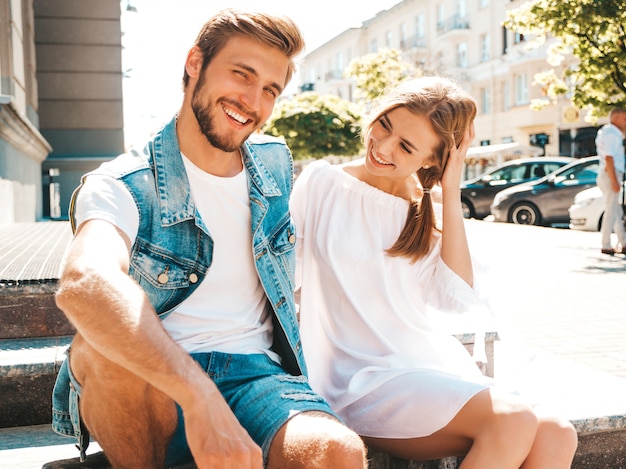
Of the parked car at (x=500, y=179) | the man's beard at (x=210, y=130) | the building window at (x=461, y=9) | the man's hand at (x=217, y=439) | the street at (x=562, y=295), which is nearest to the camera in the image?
the man's hand at (x=217, y=439)

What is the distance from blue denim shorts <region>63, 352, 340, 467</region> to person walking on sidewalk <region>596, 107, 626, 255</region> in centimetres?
949

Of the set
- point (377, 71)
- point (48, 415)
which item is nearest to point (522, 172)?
point (48, 415)

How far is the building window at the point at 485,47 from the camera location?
43094 millimetres

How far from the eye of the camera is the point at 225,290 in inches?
92.0

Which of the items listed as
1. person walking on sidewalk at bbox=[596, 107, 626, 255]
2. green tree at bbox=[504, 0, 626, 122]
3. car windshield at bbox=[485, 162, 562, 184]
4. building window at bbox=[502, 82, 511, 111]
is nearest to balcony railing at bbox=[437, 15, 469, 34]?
building window at bbox=[502, 82, 511, 111]

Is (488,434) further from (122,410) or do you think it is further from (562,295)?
(562,295)

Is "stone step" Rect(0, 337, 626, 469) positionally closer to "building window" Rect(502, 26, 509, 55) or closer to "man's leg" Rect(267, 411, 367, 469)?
"man's leg" Rect(267, 411, 367, 469)

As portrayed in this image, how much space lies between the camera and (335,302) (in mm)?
2891

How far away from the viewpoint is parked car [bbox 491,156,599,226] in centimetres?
1700

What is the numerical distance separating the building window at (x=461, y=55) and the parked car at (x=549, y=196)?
29604 millimetres

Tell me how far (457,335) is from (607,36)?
1060 centimetres

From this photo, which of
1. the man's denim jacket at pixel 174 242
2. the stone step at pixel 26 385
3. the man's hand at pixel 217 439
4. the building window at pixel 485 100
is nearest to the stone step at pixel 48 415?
the stone step at pixel 26 385

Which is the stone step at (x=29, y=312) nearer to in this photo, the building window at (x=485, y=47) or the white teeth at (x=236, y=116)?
the white teeth at (x=236, y=116)

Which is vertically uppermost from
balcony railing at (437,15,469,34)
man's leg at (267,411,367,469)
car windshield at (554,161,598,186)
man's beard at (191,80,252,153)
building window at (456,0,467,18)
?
building window at (456,0,467,18)
